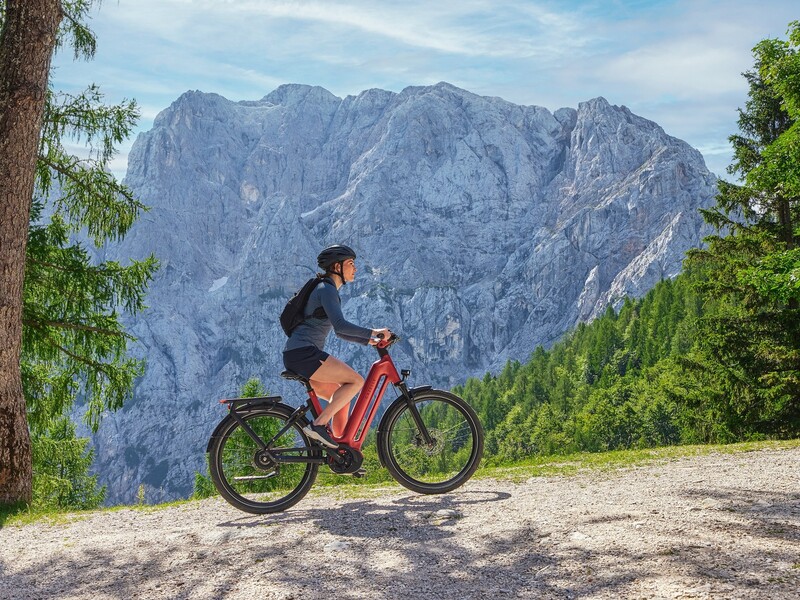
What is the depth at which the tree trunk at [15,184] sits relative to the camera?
9.75 meters

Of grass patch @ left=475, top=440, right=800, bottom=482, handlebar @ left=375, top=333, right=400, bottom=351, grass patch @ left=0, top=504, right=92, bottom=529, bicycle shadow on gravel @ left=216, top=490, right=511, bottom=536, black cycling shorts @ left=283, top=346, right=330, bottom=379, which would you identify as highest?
handlebar @ left=375, top=333, right=400, bottom=351

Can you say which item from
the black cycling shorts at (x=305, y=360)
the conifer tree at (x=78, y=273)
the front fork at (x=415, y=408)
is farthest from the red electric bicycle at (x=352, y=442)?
the conifer tree at (x=78, y=273)

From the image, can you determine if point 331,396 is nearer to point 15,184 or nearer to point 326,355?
point 326,355

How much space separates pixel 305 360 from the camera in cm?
753

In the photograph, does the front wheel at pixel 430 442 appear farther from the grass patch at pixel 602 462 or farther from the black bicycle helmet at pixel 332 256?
the black bicycle helmet at pixel 332 256

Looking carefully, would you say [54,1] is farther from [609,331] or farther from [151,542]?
[609,331]

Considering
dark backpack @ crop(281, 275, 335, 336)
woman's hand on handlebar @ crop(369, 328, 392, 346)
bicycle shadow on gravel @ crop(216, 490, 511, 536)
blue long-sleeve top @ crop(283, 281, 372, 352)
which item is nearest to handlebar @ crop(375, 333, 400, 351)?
woman's hand on handlebar @ crop(369, 328, 392, 346)

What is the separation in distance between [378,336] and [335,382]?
0.71 meters

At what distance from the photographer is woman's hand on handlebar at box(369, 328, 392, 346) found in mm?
7334

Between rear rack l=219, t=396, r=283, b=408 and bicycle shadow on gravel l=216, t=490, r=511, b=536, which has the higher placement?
rear rack l=219, t=396, r=283, b=408

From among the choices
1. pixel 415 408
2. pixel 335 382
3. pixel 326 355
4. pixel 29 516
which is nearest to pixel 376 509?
pixel 415 408

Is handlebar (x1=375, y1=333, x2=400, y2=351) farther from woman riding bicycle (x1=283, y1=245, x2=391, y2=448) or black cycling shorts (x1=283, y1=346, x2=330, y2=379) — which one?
black cycling shorts (x1=283, y1=346, x2=330, y2=379)

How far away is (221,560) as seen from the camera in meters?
5.85

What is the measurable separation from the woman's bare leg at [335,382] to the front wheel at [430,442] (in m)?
0.57
